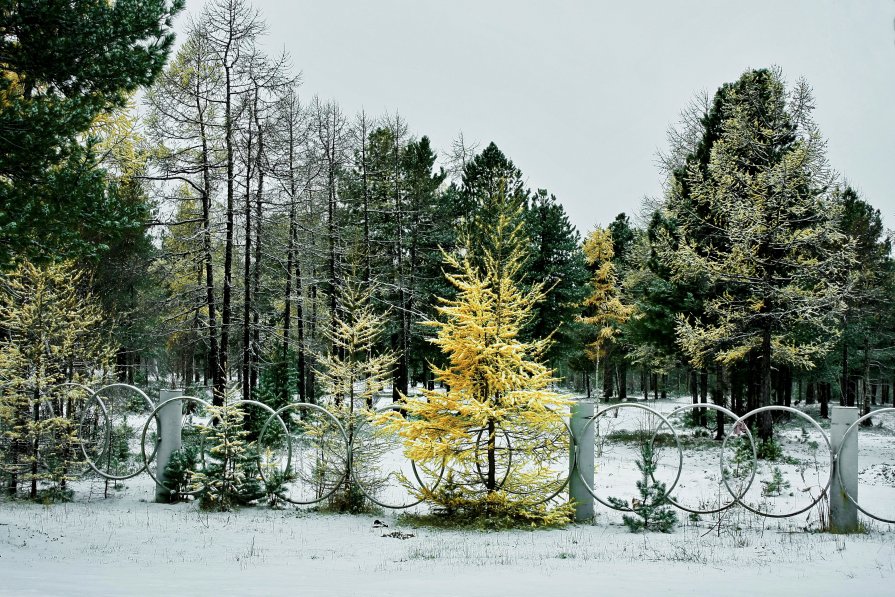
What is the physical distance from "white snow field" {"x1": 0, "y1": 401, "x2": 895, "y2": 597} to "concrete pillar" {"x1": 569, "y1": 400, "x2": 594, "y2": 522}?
27cm

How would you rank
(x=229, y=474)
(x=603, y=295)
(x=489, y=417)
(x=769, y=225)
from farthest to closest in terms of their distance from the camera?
(x=603, y=295), (x=769, y=225), (x=229, y=474), (x=489, y=417)

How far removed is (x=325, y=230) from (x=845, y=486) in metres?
20.8

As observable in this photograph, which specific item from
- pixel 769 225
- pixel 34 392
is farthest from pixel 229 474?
pixel 769 225

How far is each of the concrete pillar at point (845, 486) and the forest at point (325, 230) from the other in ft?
12.0

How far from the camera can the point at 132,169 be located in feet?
47.9

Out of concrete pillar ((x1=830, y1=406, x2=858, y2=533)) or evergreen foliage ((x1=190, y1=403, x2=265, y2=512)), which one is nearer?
concrete pillar ((x1=830, y1=406, x2=858, y2=533))

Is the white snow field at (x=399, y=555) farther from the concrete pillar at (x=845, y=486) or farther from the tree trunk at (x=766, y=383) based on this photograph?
the tree trunk at (x=766, y=383)

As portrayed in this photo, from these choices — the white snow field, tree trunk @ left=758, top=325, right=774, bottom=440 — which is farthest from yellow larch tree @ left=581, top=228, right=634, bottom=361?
the white snow field

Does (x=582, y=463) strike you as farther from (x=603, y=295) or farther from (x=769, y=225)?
(x=603, y=295)

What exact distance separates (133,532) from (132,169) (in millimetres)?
10489

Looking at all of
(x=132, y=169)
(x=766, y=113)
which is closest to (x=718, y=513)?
(x=766, y=113)

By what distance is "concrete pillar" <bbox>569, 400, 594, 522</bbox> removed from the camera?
7.84 meters

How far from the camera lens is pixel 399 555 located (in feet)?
20.1

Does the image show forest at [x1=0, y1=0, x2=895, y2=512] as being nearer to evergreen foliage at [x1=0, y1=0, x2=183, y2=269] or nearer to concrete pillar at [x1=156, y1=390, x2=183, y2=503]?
evergreen foliage at [x1=0, y1=0, x2=183, y2=269]
